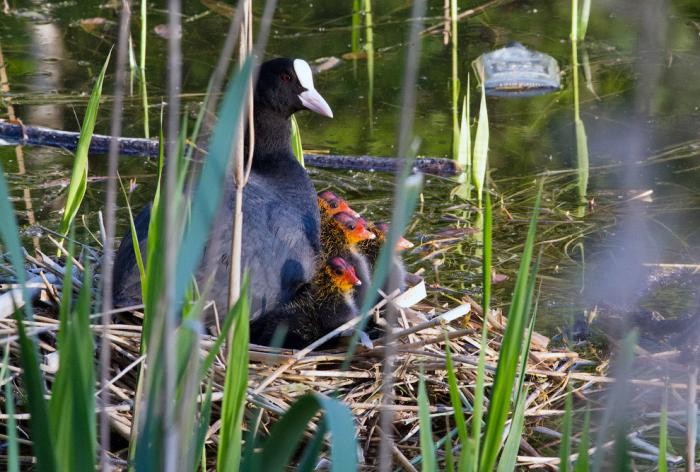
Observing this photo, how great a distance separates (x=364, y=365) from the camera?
281cm

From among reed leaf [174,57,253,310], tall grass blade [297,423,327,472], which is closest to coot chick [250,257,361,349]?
tall grass blade [297,423,327,472]

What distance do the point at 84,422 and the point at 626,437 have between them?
640mm

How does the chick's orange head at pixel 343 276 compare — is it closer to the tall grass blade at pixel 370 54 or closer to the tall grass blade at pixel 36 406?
the tall grass blade at pixel 36 406

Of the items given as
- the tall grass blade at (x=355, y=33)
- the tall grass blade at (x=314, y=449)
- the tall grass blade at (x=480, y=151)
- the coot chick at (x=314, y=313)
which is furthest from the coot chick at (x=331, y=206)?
the tall grass blade at (x=355, y=33)

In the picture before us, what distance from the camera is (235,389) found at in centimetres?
154

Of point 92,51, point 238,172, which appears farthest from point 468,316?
point 92,51

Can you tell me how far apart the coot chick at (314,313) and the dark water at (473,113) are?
0.57 m

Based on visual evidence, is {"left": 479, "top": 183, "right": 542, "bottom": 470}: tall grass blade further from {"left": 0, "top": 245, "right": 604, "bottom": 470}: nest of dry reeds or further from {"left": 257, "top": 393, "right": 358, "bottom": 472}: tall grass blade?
{"left": 0, "top": 245, "right": 604, "bottom": 470}: nest of dry reeds

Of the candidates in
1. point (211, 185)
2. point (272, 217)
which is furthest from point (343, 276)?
point (211, 185)

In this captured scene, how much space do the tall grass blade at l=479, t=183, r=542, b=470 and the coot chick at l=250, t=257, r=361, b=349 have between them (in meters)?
1.26

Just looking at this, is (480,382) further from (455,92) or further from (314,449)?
(455,92)

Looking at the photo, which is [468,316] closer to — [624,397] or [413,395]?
[413,395]

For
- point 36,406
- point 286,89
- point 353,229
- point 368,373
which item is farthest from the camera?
point 286,89

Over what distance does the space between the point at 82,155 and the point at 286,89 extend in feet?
3.17
